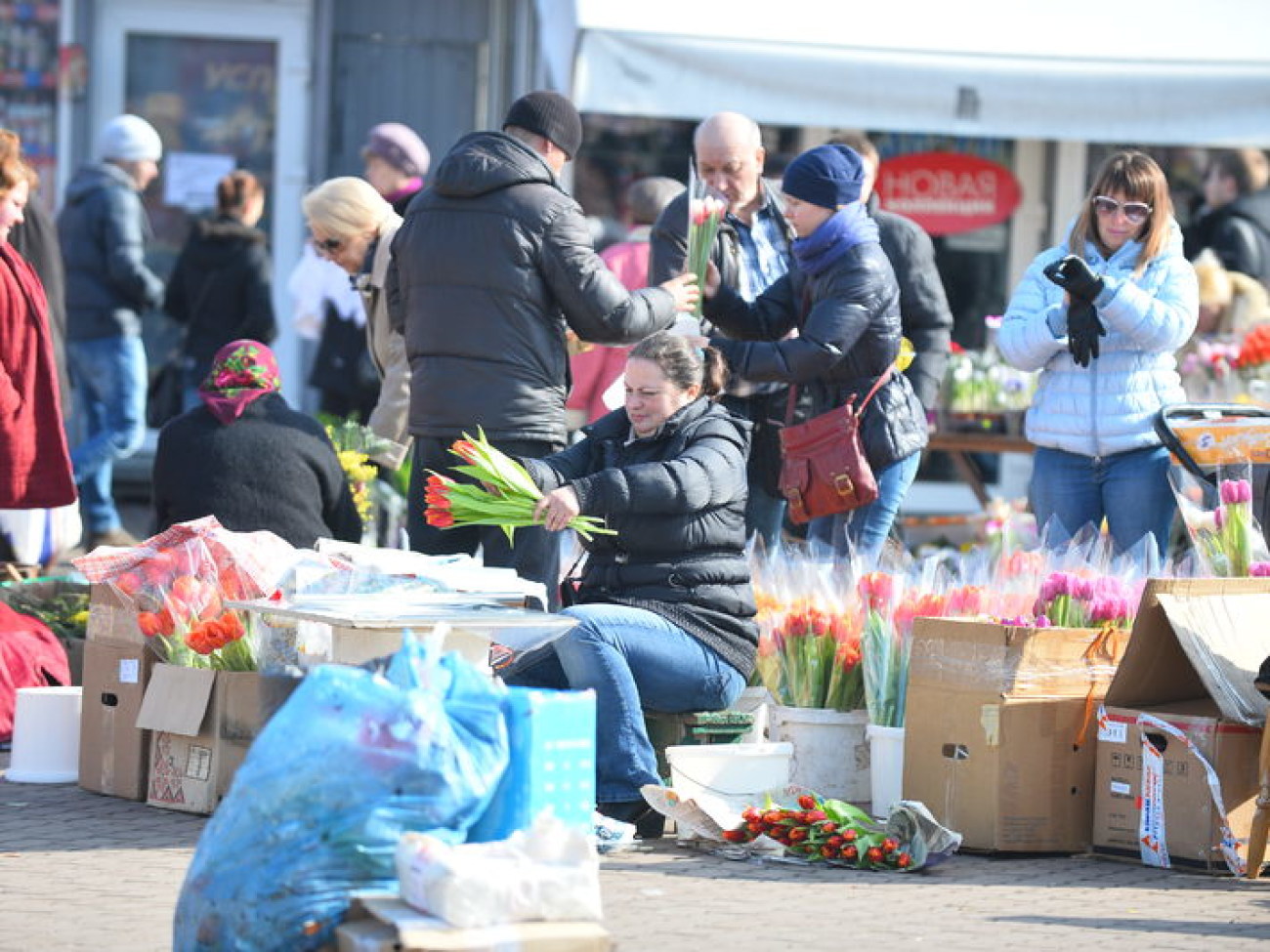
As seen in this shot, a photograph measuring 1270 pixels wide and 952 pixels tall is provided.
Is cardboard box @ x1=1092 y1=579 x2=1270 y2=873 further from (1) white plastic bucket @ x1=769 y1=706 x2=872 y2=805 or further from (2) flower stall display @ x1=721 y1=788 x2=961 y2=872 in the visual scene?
(1) white plastic bucket @ x1=769 y1=706 x2=872 y2=805

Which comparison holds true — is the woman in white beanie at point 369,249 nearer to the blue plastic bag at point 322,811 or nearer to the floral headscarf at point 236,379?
the floral headscarf at point 236,379

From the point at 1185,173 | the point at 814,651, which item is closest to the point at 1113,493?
the point at 814,651

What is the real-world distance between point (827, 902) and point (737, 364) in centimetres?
218

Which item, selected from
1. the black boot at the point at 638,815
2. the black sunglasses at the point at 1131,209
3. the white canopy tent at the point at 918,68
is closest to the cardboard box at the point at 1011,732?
the black boot at the point at 638,815

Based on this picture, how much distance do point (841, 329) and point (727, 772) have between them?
5.28 feet

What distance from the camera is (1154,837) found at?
570 centimetres

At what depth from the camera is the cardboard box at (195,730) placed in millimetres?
6051

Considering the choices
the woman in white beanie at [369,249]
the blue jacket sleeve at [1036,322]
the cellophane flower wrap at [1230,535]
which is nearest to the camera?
the cellophane flower wrap at [1230,535]

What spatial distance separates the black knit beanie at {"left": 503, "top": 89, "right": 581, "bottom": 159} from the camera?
683 cm

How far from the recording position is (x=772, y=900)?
5.21 meters

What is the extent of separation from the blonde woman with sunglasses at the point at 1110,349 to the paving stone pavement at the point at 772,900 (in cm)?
152

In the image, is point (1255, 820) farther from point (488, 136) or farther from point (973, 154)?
point (973, 154)

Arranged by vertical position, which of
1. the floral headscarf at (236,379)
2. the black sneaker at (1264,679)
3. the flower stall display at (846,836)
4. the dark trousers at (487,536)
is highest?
the floral headscarf at (236,379)

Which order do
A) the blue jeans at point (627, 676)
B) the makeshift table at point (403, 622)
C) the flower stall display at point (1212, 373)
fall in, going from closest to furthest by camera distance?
1. the makeshift table at point (403, 622)
2. the blue jeans at point (627, 676)
3. the flower stall display at point (1212, 373)
